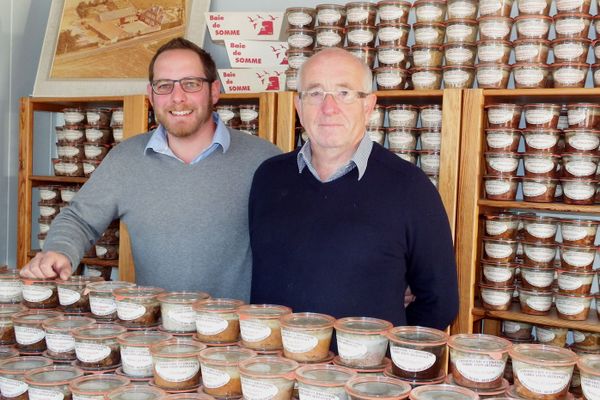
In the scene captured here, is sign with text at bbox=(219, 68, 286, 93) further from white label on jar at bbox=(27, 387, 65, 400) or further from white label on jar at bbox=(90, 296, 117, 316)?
white label on jar at bbox=(27, 387, 65, 400)

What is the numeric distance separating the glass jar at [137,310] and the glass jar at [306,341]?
14.5 inches

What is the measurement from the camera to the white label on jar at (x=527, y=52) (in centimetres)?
270

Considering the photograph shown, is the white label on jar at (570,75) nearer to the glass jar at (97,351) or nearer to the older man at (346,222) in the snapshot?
the older man at (346,222)

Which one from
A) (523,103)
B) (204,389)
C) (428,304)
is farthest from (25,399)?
(523,103)

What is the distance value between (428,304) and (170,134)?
3.30 ft

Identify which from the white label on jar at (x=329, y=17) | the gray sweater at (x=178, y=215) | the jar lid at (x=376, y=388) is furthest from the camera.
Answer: the white label on jar at (x=329, y=17)

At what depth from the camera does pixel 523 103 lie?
9.62ft

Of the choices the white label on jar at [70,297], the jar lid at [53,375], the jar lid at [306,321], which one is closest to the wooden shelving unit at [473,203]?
the jar lid at [306,321]

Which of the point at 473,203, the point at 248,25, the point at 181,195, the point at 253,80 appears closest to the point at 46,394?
the point at 181,195

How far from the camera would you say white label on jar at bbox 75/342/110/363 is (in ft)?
4.34

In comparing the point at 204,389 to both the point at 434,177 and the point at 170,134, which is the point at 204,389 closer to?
the point at 170,134

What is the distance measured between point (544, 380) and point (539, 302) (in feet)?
5.77

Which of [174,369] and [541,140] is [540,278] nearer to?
[541,140]

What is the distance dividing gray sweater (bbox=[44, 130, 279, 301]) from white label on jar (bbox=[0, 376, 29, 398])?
0.90 metres
